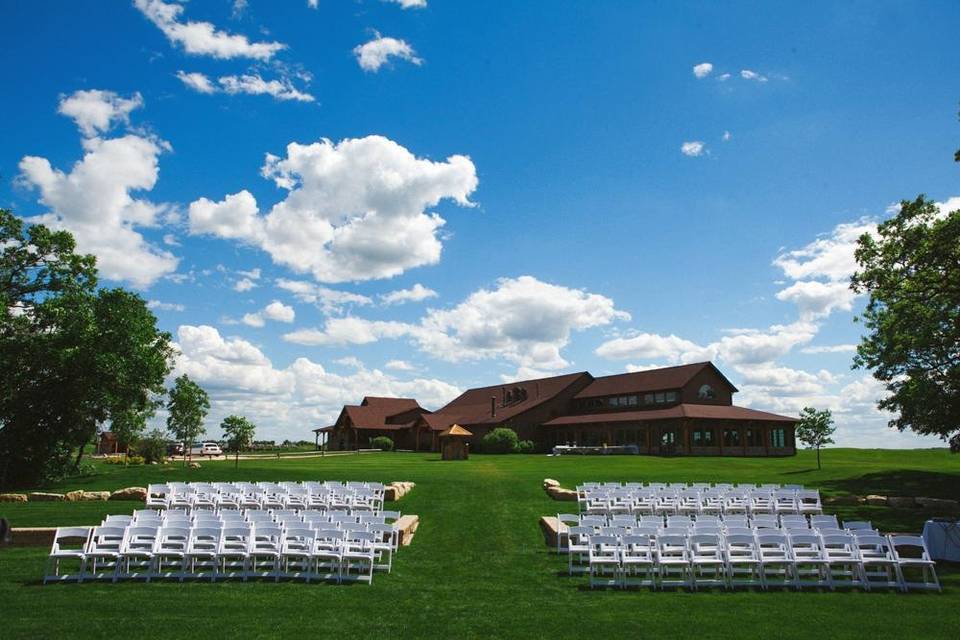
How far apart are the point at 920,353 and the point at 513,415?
40726mm

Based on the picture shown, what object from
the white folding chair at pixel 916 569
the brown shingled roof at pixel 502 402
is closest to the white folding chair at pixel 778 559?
the white folding chair at pixel 916 569

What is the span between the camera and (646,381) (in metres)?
65.3

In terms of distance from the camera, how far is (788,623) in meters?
9.22

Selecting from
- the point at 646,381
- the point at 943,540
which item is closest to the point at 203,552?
the point at 943,540

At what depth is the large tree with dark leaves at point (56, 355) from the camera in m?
30.8

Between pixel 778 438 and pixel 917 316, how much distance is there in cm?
3453

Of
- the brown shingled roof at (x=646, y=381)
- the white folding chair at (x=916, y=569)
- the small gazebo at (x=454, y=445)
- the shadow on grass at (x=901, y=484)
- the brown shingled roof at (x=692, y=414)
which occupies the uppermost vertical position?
the brown shingled roof at (x=646, y=381)

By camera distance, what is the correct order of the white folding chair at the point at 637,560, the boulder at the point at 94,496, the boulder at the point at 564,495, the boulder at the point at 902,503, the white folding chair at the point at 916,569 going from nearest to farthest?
the white folding chair at the point at 916,569
the white folding chair at the point at 637,560
the boulder at the point at 902,503
the boulder at the point at 564,495
the boulder at the point at 94,496

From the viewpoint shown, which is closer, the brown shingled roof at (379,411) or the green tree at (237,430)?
the green tree at (237,430)

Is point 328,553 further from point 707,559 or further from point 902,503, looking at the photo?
point 902,503

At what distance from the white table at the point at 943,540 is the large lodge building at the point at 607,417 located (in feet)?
130

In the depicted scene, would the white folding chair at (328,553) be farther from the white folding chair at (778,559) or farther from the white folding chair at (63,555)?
the white folding chair at (778,559)

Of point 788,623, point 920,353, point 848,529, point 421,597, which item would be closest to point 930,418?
point 920,353

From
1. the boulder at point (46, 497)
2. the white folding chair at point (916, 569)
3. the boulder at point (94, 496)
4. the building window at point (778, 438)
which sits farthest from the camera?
the building window at point (778, 438)
